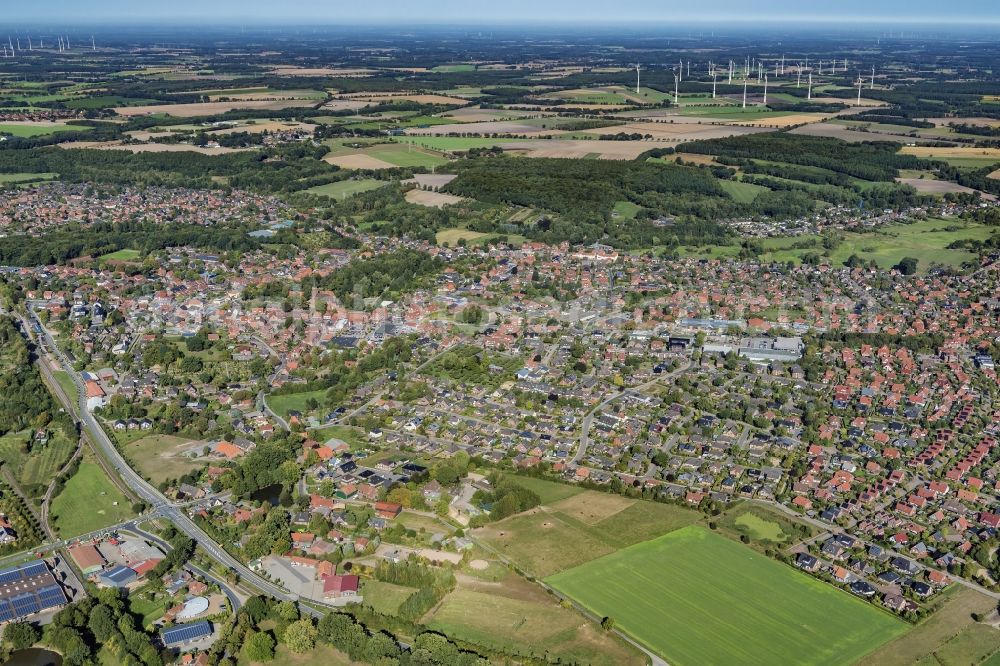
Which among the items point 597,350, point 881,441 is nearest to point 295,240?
point 597,350

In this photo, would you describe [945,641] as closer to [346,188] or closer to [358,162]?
[346,188]

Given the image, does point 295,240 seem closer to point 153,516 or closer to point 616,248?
point 616,248

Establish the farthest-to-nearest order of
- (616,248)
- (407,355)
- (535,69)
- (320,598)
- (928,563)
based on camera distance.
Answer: (535,69), (616,248), (407,355), (928,563), (320,598)

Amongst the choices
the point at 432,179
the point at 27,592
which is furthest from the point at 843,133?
the point at 27,592

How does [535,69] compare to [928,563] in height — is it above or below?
above

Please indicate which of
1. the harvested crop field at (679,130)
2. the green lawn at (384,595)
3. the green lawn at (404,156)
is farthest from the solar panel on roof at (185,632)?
the harvested crop field at (679,130)

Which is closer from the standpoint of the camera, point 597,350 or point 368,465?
point 368,465

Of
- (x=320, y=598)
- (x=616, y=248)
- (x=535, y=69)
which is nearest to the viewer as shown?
(x=320, y=598)
